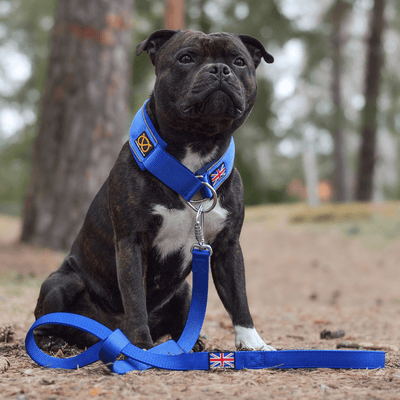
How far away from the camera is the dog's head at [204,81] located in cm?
243

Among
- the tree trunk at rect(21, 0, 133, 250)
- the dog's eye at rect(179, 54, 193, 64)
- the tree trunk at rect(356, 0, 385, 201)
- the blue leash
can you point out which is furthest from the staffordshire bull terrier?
the tree trunk at rect(356, 0, 385, 201)

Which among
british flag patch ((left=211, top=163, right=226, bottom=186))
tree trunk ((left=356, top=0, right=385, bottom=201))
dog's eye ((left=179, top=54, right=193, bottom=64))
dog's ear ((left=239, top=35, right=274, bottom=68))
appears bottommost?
british flag patch ((left=211, top=163, right=226, bottom=186))

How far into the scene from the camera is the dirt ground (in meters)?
1.94

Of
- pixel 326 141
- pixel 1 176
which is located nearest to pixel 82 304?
pixel 326 141

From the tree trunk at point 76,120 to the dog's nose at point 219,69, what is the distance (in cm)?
440

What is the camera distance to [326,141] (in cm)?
1656

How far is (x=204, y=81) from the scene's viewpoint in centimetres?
241

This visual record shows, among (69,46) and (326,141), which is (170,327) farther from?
(326,141)

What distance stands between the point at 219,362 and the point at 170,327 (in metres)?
0.83

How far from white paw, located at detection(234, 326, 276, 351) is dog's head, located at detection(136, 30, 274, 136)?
1130 mm

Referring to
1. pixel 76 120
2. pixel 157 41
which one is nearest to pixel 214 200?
pixel 157 41

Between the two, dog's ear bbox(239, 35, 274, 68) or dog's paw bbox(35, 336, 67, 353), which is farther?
dog's ear bbox(239, 35, 274, 68)

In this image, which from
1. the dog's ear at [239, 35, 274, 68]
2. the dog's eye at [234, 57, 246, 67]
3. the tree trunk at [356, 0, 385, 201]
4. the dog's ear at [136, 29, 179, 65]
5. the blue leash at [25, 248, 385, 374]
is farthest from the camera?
the tree trunk at [356, 0, 385, 201]

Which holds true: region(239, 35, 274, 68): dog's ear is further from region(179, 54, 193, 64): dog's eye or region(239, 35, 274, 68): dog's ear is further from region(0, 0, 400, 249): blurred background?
region(0, 0, 400, 249): blurred background
